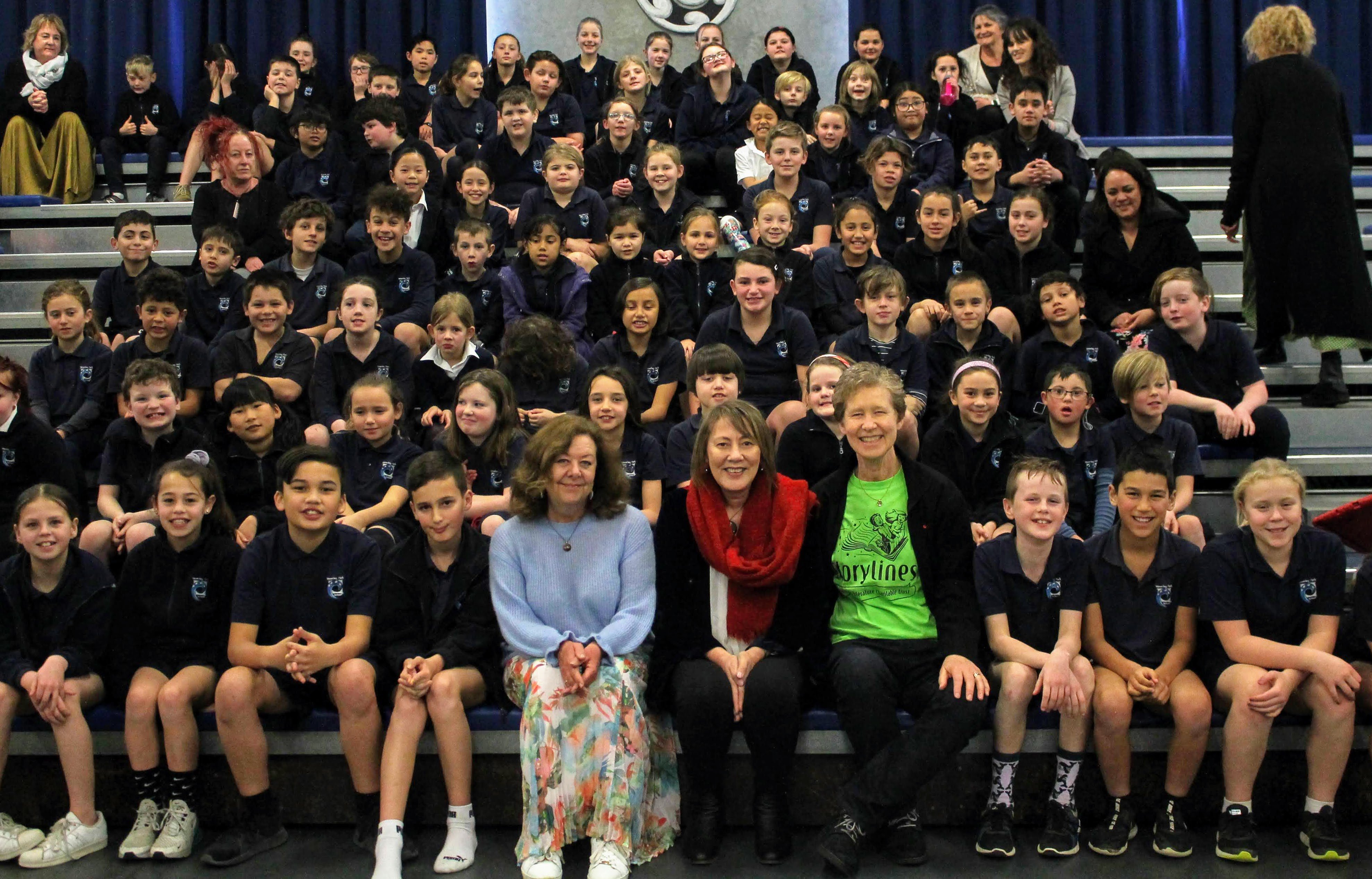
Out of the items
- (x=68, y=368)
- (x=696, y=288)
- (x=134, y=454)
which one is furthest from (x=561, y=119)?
(x=134, y=454)

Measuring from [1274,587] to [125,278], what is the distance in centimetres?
437

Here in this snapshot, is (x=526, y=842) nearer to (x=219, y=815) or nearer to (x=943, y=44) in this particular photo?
(x=219, y=815)

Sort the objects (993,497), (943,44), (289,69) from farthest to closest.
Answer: (943,44), (289,69), (993,497)

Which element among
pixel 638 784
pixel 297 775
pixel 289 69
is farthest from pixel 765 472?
pixel 289 69

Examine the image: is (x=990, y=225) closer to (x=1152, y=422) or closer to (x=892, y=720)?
(x=1152, y=422)

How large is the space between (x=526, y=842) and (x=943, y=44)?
6359 mm

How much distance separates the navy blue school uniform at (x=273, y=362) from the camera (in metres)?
4.62

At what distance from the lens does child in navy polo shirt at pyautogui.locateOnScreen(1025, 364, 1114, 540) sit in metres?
3.83

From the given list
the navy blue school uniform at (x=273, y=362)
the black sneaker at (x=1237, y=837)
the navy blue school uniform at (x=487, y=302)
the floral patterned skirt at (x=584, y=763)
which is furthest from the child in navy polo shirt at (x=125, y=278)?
the black sneaker at (x=1237, y=837)

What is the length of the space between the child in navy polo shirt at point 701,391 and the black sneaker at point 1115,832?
1.56 meters

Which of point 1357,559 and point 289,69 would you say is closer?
point 1357,559

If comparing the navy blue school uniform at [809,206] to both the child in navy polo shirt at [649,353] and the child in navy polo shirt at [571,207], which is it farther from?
the child in navy polo shirt at [649,353]

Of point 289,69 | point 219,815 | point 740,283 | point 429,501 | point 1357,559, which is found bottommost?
point 219,815

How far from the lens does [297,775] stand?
3.30 metres
